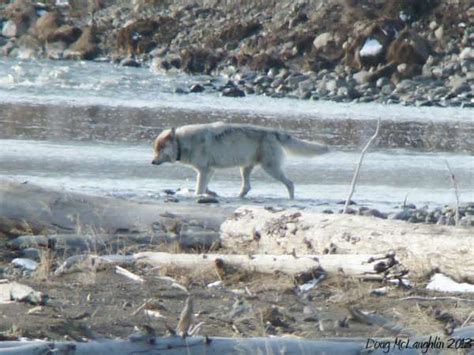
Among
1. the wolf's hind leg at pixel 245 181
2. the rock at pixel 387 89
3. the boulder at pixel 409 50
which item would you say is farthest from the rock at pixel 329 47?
the wolf's hind leg at pixel 245 181

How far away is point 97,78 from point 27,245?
21825 millimetres

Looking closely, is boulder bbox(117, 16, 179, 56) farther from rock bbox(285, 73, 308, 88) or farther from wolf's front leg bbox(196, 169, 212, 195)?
wolf's front leg bbox(196, 169, 212, 195)

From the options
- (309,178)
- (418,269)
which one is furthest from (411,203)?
(418,269)

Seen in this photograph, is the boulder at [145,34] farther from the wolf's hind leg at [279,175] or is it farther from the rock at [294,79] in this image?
the wolf's hind leg at [279,175]

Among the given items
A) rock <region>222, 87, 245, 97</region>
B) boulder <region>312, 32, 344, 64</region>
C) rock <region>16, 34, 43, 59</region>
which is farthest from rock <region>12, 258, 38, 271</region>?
rock <region>16, 34, 43, 59</region>

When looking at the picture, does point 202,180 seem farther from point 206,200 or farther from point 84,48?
point 84,48

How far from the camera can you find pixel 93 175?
53.8 feet

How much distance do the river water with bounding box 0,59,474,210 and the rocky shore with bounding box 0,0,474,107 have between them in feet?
5.00

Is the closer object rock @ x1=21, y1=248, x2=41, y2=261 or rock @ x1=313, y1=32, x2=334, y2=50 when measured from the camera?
rock @ x1=21, y1=248, x2=41, y2=261

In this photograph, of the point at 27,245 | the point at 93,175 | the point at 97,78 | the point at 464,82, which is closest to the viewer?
the point at 27,245

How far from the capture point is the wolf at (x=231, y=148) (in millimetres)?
15305

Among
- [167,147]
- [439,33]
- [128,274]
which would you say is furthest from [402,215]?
[439,33]

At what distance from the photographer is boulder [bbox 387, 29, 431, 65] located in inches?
1217

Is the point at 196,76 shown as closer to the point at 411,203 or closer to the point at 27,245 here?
the point at 411,203
